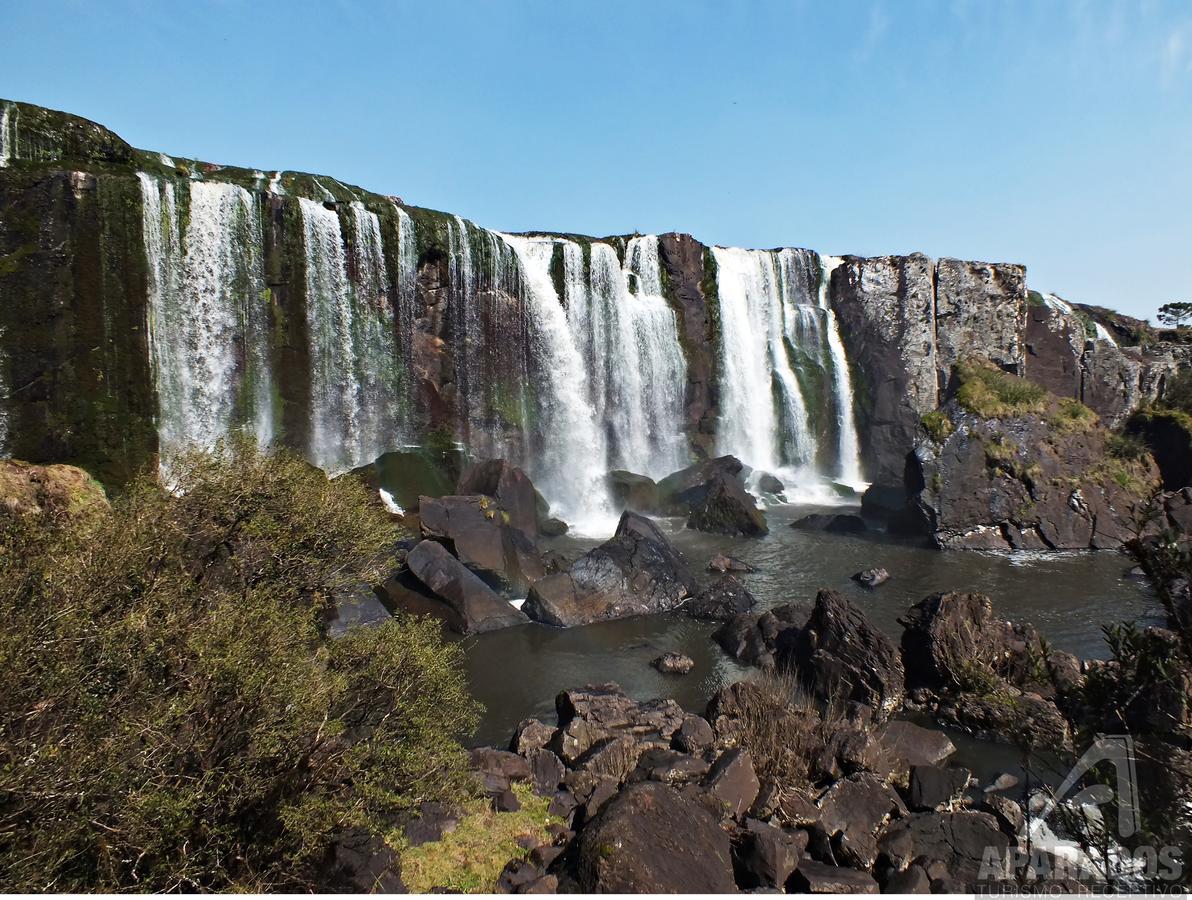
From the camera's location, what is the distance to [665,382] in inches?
1529

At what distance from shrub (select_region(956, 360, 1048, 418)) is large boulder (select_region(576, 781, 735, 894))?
26601 mm

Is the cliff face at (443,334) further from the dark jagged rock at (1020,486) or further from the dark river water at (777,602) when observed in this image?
the dark river water at (777,602)

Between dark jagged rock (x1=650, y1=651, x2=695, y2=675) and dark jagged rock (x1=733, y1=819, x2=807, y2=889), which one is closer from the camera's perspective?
dark jagged rock (x1=733, y1=819, x2=807, y2=889)

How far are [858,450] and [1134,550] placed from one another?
41794 millimetres

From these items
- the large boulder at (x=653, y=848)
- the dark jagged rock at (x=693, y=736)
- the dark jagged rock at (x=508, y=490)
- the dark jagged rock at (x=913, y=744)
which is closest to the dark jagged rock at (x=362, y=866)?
the large boulder at (x=653, y=848)

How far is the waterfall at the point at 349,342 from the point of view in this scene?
2936 centimetres

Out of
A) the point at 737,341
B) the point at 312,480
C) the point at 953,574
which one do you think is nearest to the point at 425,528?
the point at 312,480

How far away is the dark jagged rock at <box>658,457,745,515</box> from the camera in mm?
33031

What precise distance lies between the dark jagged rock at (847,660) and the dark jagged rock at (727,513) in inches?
553

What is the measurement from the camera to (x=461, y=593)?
18953 millimetres

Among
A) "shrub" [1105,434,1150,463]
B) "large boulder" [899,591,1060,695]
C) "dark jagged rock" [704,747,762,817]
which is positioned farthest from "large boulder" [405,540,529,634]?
"shrub" [1105,434,1150,463]

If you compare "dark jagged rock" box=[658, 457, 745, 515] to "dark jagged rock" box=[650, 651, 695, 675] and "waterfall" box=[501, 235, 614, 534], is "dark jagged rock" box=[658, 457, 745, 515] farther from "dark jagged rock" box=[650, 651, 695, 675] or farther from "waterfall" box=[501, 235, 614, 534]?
"dark jagged rock" box=[650, 651, 695, 675]

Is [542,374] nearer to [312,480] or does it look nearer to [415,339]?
[415,339]

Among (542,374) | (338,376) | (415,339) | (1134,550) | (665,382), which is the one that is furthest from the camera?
(665,382)
